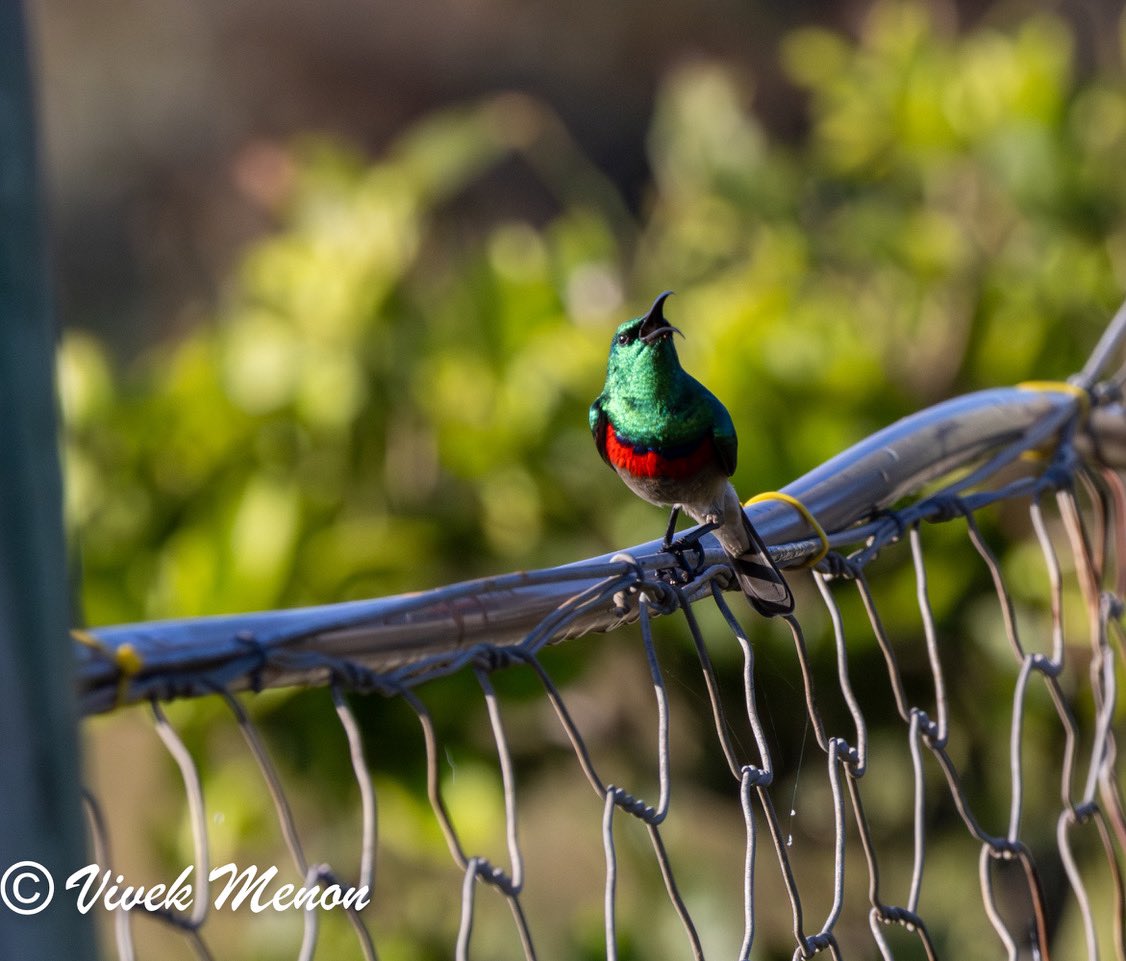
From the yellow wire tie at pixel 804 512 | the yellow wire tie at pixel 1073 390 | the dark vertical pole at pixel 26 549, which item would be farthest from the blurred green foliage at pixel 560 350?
the dark vertical pole at pixel 26 549

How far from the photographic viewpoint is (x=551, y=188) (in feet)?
18.9

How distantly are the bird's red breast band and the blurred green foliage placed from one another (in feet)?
3.18

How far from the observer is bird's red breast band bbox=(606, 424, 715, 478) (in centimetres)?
75

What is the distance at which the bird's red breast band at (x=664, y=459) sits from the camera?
75 centimetres

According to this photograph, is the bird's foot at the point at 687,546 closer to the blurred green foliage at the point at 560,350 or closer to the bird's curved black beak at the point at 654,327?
the bird's curved black beak at the point at 654,327

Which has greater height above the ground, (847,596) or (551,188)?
(551,188)

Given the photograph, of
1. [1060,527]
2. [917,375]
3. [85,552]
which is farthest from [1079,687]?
[85,552]

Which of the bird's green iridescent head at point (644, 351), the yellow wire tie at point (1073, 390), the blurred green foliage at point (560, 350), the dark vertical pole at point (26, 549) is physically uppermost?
the blurred green foliage at point (560, 350)

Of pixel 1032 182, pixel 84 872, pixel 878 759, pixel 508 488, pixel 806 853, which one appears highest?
pixel 1032 182

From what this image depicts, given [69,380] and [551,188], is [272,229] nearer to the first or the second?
[551,188]

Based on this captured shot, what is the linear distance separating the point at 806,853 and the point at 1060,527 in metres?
1.03

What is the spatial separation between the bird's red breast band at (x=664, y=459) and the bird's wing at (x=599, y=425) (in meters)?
0.02

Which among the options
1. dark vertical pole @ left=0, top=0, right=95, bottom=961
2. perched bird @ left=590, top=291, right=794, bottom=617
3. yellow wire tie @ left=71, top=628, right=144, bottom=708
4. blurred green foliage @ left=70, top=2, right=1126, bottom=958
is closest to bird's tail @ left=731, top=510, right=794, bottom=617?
perched bird @ left=590, top=291, right=794, bottom=617

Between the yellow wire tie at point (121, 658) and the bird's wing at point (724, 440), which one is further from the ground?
the bird's wing at point (724, 440)
